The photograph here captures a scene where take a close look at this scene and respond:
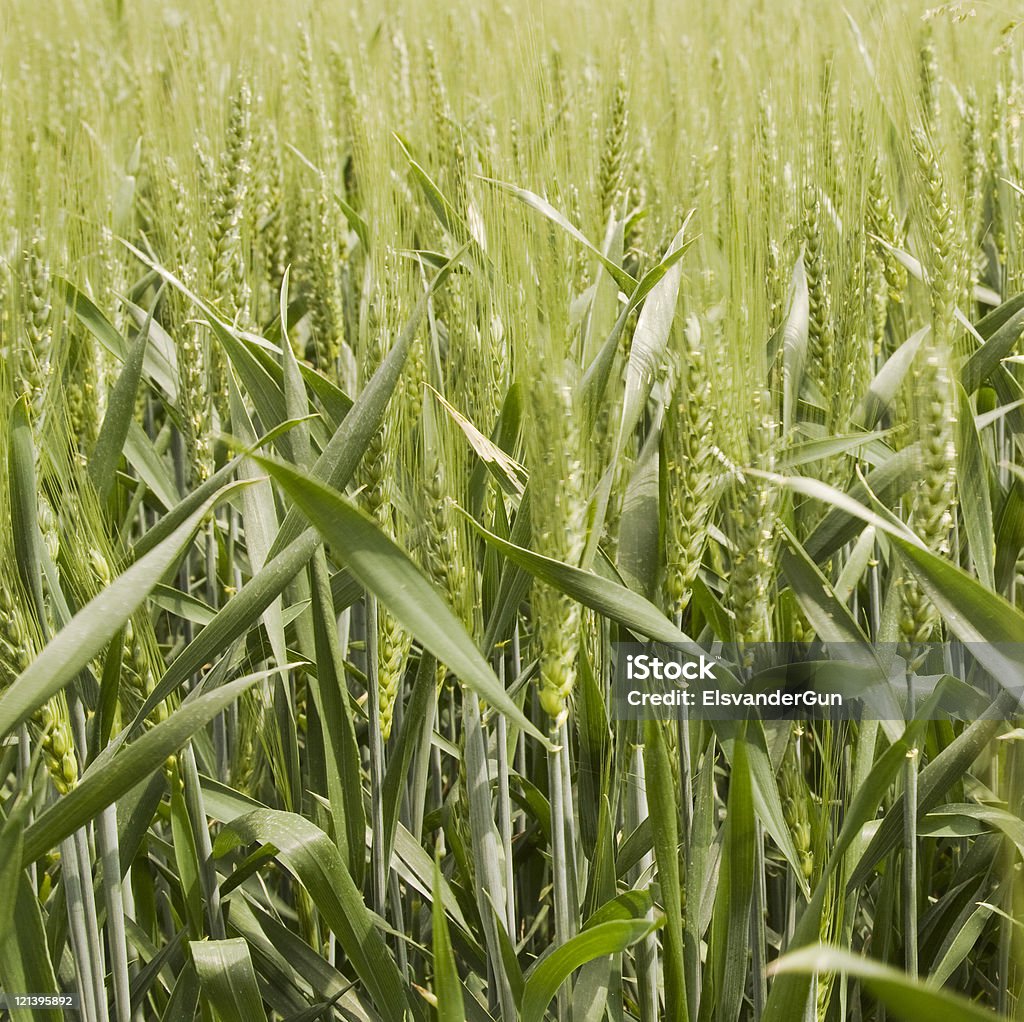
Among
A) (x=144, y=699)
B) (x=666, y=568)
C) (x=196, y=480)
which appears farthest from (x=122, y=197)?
(x=666, y=568)

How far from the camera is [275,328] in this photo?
1475 millimetres

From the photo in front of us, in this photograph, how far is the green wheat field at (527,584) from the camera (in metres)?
0.79

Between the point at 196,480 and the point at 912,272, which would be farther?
the point at 196,480

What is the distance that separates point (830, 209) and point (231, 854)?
0.91 m

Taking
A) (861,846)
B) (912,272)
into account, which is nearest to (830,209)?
(912,272)

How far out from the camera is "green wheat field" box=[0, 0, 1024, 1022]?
0.79m

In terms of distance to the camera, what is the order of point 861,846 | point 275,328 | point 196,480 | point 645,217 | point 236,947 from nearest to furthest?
point 236,947, point 861,846, point 196,480, point 275,328, point 645,217

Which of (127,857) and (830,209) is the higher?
(830,209)

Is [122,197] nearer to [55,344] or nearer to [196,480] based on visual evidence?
[196,480]

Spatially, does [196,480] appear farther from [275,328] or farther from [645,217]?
[645,217]

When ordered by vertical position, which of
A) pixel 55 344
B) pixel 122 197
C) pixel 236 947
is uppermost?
pixel 122 197

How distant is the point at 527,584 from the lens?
0.89 m

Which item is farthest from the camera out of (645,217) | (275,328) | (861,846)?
(645,217)

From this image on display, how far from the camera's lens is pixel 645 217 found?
1655mm
